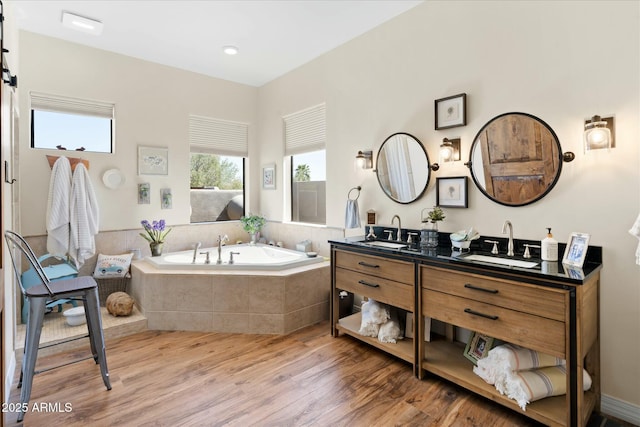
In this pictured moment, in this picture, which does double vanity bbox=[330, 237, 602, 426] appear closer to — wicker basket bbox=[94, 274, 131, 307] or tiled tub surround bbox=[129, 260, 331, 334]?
tiled tub surround bbox=[129, 260, 331, 334]

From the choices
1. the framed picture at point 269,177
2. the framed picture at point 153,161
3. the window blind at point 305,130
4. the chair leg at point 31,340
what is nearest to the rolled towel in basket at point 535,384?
the chair leg at point 31,340

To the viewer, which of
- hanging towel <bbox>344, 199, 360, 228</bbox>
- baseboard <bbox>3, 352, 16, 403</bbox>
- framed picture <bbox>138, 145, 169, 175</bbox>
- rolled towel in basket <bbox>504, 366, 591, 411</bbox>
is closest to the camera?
rolled towel in basket <bbox>504, 366, 591, 411</bbox>

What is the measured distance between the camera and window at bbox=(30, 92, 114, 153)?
3373 millimetres

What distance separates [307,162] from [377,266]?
6.75 feet

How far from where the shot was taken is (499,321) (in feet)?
6.19

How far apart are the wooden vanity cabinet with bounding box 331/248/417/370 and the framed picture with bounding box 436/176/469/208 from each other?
67cm

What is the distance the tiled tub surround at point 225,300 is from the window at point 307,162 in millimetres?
1174

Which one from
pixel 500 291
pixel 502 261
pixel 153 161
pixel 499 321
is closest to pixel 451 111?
pixel 502 261

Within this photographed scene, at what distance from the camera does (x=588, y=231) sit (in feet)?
6.65

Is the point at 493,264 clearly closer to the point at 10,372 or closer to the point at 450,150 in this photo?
the point at 450,150

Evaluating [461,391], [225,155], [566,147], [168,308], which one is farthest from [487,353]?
[225,155]

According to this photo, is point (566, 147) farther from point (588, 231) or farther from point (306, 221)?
point (306, 221)

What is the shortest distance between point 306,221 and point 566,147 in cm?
280

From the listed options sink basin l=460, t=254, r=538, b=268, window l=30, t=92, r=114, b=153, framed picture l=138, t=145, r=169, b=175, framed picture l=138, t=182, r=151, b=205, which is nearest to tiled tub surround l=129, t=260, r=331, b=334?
framed picture l=138, t=182, r=151, b=205
